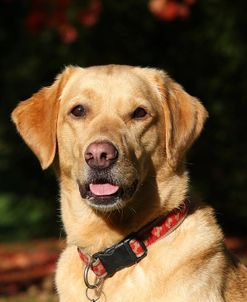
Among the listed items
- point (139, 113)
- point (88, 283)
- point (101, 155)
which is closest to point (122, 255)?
point (88, 283)

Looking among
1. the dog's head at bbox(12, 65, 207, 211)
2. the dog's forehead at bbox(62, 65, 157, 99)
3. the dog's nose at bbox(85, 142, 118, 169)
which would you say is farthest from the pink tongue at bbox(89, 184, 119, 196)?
Result: the dog's forehead at bbox(62, 65, 157, 99)

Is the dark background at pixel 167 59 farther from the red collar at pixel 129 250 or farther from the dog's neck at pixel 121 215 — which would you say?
the red collar at pixel 129 250

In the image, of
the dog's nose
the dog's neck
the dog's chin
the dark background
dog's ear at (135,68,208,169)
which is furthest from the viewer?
the dark background

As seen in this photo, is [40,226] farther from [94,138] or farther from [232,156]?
[94,138]

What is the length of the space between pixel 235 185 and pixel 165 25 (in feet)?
10.1

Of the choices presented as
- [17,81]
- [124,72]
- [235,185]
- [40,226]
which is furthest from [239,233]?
[124,72]

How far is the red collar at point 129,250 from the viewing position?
4672 millimetres

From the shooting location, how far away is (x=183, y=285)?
14.9 ft

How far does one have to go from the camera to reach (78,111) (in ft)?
16.9

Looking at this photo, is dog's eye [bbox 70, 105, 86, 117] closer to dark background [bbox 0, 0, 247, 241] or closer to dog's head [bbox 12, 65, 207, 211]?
dog's head [bbox 12, 65, 207, 211]

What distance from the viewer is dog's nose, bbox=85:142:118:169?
181 inches

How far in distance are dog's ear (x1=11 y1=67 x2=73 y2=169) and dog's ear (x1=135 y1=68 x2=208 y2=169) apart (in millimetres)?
764

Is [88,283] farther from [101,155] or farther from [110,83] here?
[110,83]

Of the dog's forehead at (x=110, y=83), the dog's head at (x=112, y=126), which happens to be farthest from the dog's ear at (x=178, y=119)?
the dog's forehead at (x=110, y=83)
